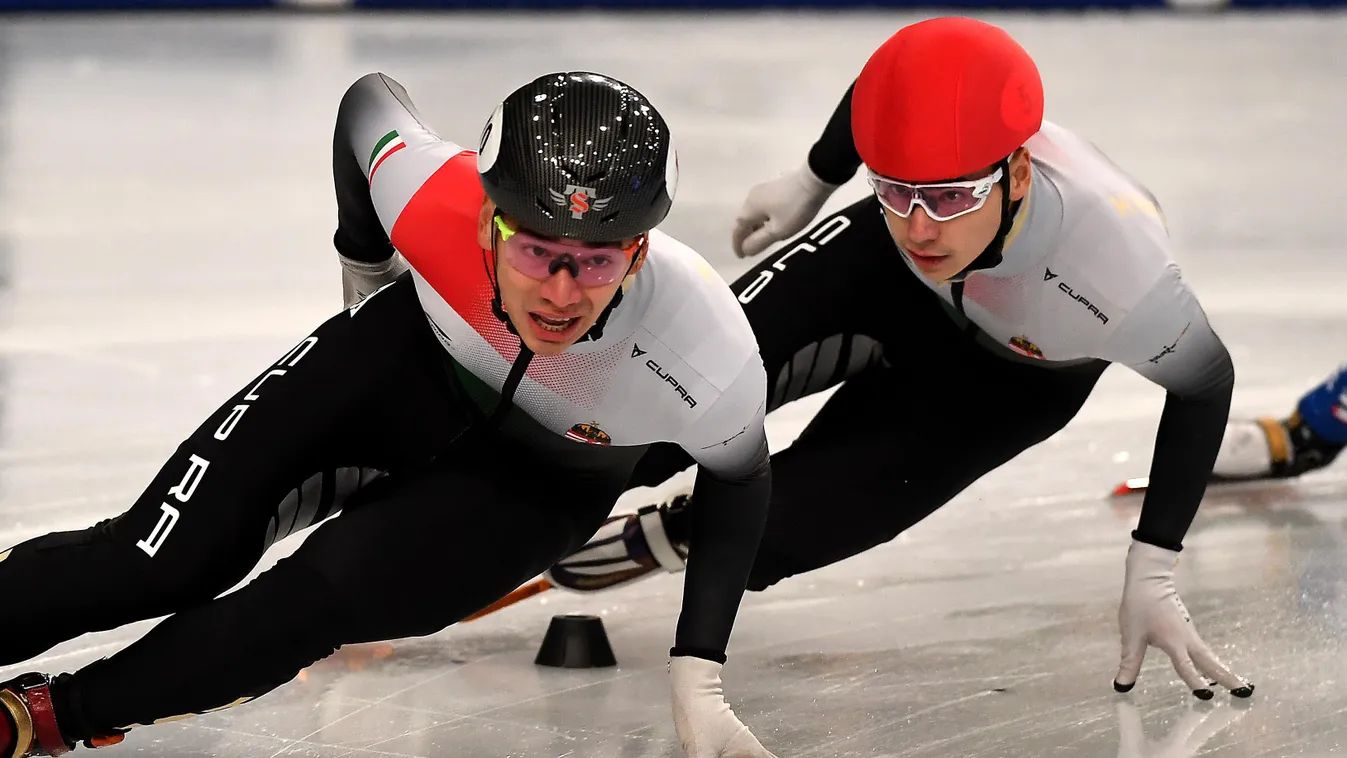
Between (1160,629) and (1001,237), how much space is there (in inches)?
29.9

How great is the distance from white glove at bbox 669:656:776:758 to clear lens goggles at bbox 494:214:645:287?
0.63m

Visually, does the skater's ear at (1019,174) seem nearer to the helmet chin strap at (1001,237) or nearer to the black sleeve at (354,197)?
the helmet chin strap at (1001,237)

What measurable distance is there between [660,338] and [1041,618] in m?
1.36

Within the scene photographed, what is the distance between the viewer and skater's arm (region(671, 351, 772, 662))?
272 centimetres

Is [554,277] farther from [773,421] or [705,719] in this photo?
[773,421]

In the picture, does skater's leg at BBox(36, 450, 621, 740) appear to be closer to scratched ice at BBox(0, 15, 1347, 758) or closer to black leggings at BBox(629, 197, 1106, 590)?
scratched ice at BBox(0, 15, 1347, 758)

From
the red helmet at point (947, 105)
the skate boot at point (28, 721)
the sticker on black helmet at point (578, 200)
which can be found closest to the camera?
the sticker on black helmet at point (578, 200)

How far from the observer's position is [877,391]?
11.8 feet

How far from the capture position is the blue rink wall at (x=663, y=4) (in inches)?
453

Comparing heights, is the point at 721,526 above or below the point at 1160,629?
above

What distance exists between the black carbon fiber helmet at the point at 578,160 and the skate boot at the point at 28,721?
97 centimetres

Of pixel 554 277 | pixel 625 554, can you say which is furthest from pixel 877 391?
pixel 554 277

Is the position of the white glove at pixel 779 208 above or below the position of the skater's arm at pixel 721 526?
above

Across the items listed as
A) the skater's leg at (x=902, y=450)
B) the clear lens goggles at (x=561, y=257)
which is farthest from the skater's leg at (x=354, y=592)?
the skater's leg at (x=902, y=450)
